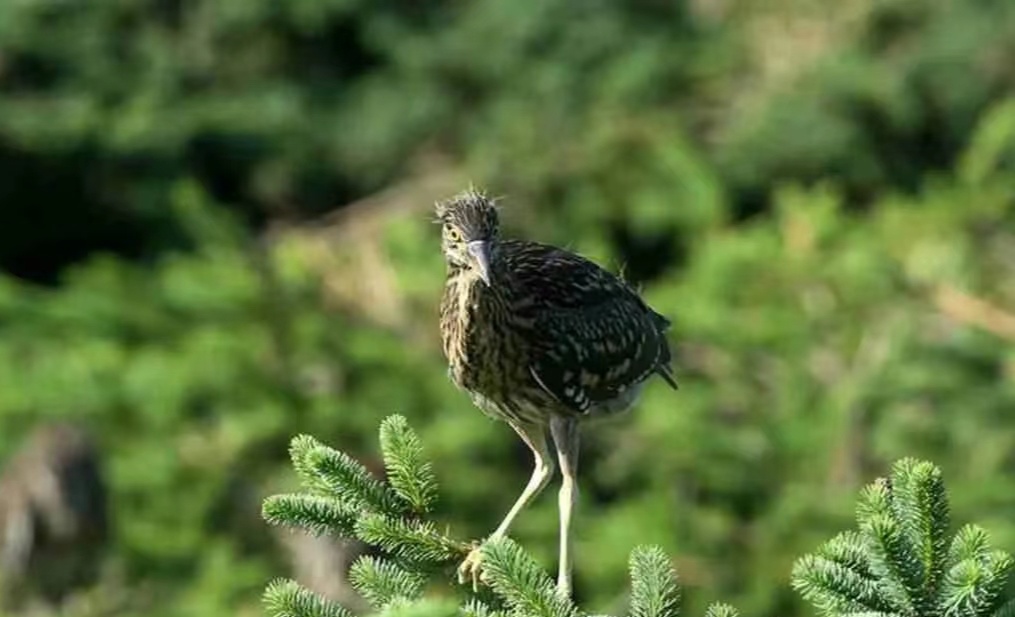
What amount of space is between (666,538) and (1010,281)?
6.74 feet

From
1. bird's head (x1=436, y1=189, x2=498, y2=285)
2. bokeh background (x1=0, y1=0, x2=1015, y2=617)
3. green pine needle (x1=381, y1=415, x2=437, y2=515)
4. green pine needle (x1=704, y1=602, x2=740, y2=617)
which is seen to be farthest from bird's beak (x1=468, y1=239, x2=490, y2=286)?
bokeh background (x1=0, y1=0, x2=1015, y2=617)

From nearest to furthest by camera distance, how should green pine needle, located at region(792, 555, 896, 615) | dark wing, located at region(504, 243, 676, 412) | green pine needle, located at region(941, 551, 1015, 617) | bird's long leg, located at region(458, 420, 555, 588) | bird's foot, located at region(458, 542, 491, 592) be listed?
1. green pine needle, located at region(941, 551, 1015, 617)
2. green pine needle, located at region(792, 555, 896, 615)
3. bird's foot, located at region(458, 542, 491, 592)
4. bird's long leg, located at region(458, 420, 555, 588)
5. dark wing, located at region(504, 243, 676, 412)

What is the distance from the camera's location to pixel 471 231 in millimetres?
3904

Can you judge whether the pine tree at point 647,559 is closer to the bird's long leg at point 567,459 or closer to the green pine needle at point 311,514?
the green pine needle at point 311,514

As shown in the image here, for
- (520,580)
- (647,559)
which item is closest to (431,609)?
(520,580)

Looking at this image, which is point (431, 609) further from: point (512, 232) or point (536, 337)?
point (512, 232)

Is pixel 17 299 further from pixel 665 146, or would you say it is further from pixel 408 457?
pixel 408 457

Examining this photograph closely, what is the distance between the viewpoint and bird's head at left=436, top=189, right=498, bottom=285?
3889 millimetres

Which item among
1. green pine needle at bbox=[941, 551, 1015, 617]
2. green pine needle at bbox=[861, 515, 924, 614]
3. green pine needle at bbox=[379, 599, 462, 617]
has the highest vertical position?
green pine needle at bbox=[861, 515, 924, 614]

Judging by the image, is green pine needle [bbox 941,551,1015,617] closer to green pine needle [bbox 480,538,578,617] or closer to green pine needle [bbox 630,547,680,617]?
green pine needle [bbox 630,547,680,617]

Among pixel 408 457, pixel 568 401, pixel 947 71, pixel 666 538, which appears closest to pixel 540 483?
pixel 568 401

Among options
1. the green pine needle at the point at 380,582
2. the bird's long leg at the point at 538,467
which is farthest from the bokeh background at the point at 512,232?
the green pine needle at the point at 380,582

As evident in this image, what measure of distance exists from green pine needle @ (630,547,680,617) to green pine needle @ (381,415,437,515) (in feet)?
1.13

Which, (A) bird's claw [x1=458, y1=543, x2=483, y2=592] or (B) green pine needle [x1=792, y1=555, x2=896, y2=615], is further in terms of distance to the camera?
(A) bird's claw [x1=458, y1=543, x2=483, y2=592]
